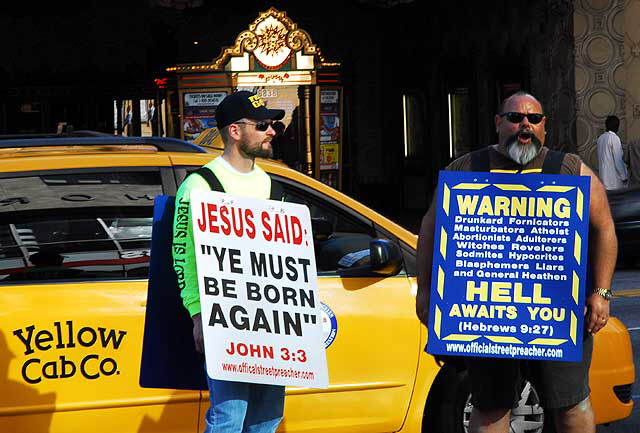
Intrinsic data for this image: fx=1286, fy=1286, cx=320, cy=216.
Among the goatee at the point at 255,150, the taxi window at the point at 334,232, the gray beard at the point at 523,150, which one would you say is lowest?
the taxi window at the point at 334,232

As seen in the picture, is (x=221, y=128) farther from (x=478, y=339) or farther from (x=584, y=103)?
(x=584, y=103)

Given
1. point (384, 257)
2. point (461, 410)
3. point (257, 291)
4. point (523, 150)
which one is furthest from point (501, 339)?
point (461, 410)

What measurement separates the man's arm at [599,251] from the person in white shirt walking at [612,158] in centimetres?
1344

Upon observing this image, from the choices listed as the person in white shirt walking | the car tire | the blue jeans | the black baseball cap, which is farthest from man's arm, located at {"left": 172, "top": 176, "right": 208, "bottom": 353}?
the person in white shirt walking

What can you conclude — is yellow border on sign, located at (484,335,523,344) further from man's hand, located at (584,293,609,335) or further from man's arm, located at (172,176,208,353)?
man's arm, located at (172,176,208,353)

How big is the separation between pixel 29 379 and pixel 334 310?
1387mm

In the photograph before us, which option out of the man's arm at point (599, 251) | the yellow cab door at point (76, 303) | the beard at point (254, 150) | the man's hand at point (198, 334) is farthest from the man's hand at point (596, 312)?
the yellow cab door at point (76, 303)

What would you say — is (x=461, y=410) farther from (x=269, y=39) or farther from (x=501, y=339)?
(x=269, y=39)

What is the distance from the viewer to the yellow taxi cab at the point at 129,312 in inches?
214

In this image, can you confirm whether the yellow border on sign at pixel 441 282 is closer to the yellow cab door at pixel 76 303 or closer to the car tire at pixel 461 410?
the car tire at pixel 461 410

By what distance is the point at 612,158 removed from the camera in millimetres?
18312

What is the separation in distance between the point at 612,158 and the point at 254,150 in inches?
551

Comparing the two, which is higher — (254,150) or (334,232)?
(254,150)

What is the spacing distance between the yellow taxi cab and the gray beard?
95cm
